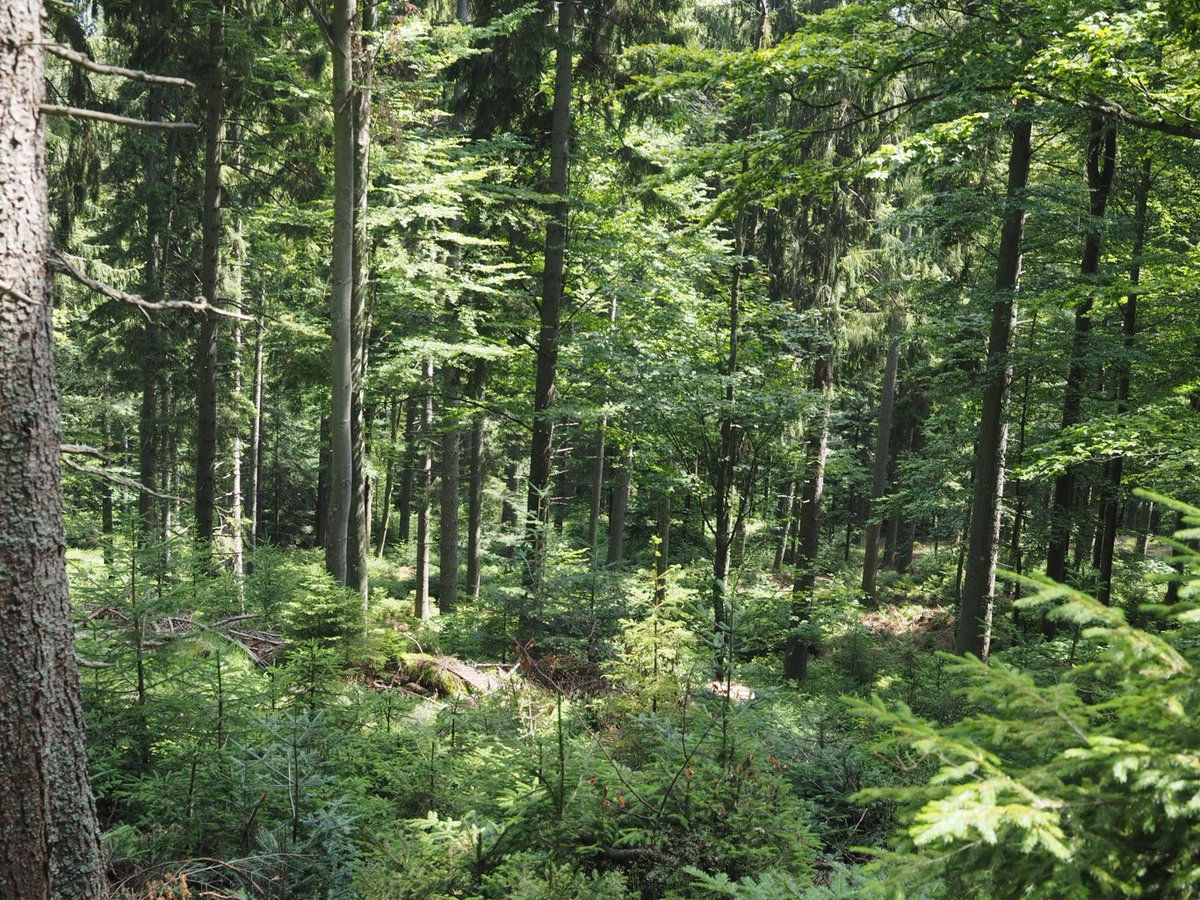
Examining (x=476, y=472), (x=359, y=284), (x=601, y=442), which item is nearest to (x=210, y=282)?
(x=359, y=284)

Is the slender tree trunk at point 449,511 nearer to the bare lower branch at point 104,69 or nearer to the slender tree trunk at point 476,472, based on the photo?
the slender tree trunk at point 476,472

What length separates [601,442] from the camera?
55.5 ft

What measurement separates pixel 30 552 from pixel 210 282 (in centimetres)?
1005

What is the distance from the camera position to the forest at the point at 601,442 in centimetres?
309

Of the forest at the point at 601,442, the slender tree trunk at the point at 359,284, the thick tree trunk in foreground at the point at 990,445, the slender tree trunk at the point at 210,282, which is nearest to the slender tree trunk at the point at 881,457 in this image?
the forest at the point at 601,442

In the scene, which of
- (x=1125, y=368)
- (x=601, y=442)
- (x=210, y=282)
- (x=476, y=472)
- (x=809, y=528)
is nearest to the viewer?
(x=1125, y=368)

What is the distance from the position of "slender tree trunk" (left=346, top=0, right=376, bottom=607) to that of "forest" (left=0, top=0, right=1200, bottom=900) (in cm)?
8

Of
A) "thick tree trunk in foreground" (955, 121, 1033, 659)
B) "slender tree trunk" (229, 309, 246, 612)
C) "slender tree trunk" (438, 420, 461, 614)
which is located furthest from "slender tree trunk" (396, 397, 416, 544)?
"thick tree trunk in foreground" (955, 121, 1033, 659)

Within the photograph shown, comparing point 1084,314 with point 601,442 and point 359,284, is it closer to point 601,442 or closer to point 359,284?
point 601,442

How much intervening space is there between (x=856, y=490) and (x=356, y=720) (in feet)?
90.0

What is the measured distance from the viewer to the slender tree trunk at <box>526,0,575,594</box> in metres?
11.5

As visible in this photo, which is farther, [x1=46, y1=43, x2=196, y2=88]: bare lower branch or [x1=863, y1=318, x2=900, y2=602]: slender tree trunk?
[x1=863, y1=318, x2=900, y2=602]: slender tree trunk

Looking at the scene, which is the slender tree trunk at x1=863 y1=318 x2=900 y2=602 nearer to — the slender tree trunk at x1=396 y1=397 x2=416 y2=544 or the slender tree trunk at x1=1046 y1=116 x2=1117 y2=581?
the slender tree trunk at x1=1046 y1=116 x2=1117 y2=581

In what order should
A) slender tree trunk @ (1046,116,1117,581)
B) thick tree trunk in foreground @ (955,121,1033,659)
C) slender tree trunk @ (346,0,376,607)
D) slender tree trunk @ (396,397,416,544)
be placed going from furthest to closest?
slender tree trunk @ (396,397,416,544) < slender tree trunk @ (1046,116,1117,581) < thick tree trunk in foreground @ (955,121,1033,659) < slender tree trunk @ (346,0,376,607)
